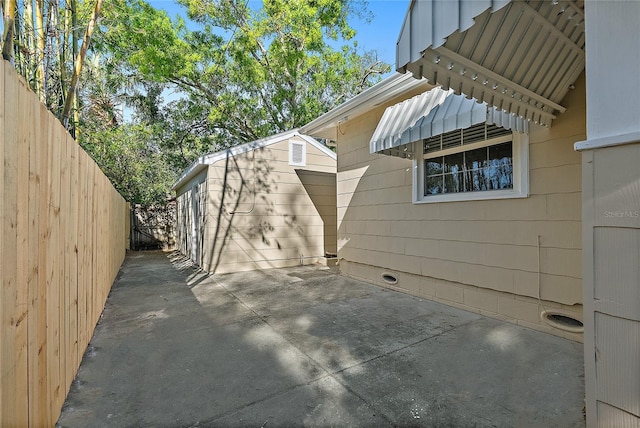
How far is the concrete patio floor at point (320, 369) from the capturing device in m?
1.96

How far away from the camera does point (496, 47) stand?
2.27 meters

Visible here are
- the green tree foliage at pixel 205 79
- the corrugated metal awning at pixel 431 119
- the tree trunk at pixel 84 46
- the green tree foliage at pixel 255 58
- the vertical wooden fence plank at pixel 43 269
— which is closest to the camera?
the vertical wooden fence plank at pixel 43 269

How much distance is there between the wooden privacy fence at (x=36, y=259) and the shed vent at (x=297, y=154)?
565cm

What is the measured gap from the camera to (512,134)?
11.7 feet

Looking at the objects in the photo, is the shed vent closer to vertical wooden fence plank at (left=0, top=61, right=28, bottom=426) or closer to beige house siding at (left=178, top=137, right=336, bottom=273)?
beige house siding at (left=178, top=137, right=336, bottom=273)

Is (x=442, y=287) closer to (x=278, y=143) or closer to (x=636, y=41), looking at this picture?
(x=636, y=41)

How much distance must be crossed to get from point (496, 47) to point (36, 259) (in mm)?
3270

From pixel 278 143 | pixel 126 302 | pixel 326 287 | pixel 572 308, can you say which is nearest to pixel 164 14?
pixel 278 143

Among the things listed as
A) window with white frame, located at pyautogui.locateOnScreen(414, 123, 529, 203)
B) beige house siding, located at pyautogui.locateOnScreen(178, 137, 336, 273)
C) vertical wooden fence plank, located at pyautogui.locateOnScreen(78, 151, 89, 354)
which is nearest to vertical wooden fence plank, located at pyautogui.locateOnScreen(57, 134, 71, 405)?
vertical wooden fence plank, located at pyautogui.locateOnScreen(78, 151, 89, 354)

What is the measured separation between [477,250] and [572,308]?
111cm

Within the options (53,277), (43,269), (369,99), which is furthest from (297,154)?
(43,269)

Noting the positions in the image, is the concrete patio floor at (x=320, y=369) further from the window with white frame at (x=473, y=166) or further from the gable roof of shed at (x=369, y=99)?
the gable roof of shed at (x=369, y=99)

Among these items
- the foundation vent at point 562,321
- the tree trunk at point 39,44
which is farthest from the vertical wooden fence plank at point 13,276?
the tree trunk at point 39,44

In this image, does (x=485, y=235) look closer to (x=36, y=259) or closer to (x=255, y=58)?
(x=36, y=259)
